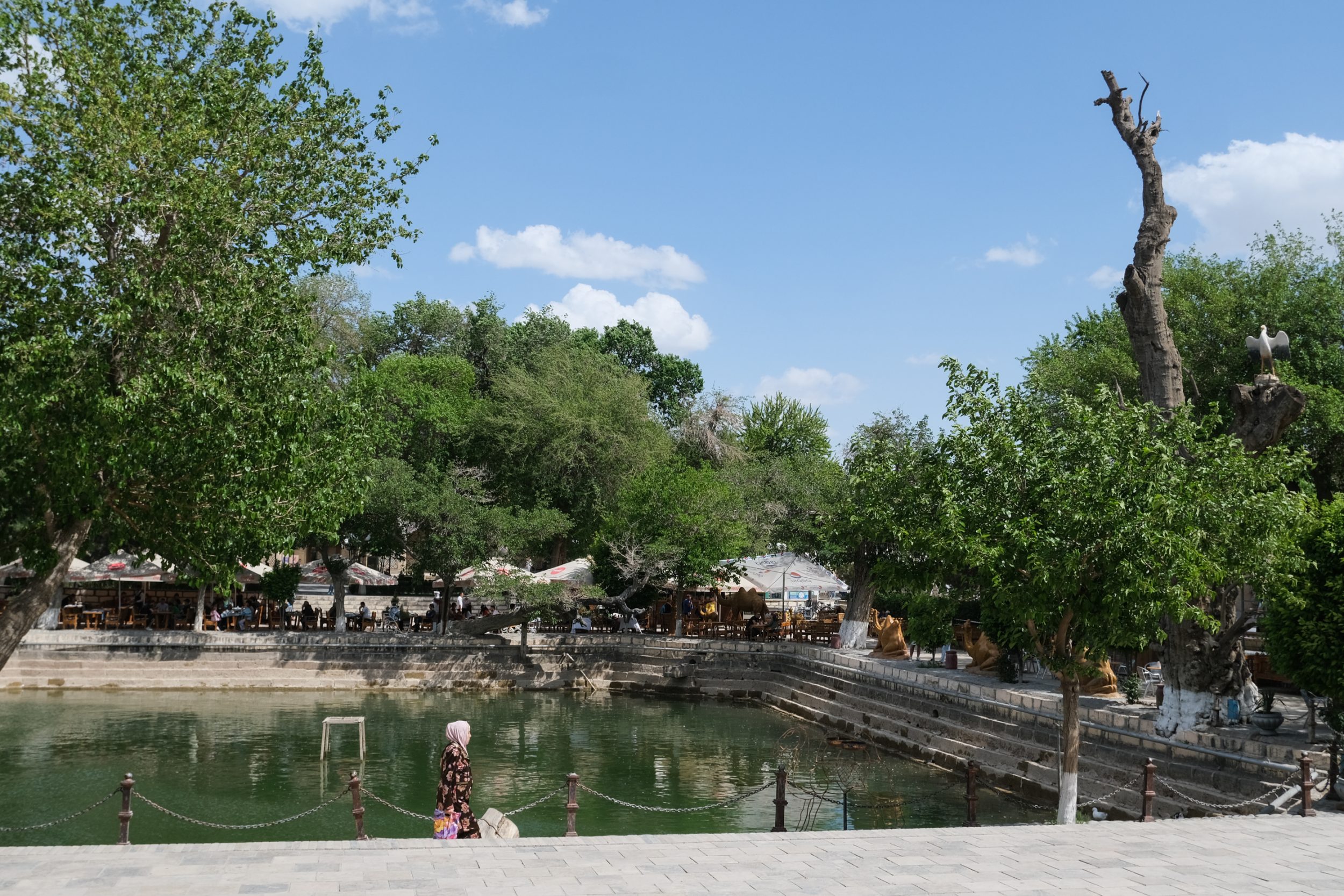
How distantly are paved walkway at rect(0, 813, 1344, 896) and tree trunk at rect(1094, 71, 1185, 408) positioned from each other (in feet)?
27.3

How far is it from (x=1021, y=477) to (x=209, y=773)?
49.5 feet

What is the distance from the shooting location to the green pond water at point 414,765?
53.5 feet

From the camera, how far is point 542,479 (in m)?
39.7

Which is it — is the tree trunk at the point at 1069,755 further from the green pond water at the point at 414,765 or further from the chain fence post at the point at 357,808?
the chain fence post at the point at 357,808

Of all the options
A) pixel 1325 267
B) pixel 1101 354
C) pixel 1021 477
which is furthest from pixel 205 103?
pixel 1325 267

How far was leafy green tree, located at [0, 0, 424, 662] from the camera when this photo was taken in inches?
490

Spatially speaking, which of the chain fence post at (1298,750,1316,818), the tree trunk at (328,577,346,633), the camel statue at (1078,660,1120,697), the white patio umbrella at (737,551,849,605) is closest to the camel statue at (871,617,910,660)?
the white patio umbrella at (737,551,849,605)

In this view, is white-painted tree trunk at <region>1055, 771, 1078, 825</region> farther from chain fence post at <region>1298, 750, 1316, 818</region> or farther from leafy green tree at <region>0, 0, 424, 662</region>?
leafy green tree at <region>0, 0, 424, 662</region>

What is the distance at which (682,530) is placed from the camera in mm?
32656


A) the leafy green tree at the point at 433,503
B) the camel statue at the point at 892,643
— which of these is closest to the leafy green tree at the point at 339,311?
the leafy green tree at the point at 433,503

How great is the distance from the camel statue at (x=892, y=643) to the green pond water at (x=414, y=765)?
12.3 feet

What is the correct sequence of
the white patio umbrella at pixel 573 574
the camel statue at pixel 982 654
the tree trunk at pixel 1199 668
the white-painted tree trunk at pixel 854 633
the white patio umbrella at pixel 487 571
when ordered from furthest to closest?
1. the white patio umbrella at pixel 573 574
2. the white-painted tree trunk at pixel 854 633
3. the white patio umbrella at pixel 487 571
4. the camel statue at pixel 982 654
5. the tree trunk at pixel 1199 668

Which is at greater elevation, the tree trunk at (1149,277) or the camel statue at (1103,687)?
the tree trunk at (1149,277)

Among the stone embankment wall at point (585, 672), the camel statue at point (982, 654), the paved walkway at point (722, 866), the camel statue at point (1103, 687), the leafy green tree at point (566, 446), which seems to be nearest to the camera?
the paved walkway at point (722, 866)
